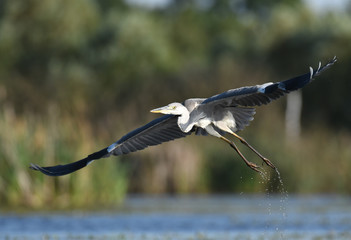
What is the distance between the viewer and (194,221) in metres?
15.2

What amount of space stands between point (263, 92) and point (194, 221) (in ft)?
21.6

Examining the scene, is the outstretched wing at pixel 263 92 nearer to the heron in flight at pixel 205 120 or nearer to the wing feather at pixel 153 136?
the heron in flight at pixel 205 120

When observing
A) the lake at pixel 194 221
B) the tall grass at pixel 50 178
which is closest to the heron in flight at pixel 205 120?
the lake at pixel 194 221

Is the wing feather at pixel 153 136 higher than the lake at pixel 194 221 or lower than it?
higher

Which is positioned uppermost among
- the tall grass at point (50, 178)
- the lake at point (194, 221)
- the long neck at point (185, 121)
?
the tall grass at point (50, 178)

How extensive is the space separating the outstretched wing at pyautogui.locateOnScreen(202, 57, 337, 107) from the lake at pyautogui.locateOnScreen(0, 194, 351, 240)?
3345mm

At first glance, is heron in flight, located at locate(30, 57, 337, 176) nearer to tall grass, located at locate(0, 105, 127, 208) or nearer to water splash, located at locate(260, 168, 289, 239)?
water splash, located at locate(260, 168, 289, 239)

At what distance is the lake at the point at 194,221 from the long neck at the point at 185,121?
293 cm

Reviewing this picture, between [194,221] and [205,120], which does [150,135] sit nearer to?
[205,120]

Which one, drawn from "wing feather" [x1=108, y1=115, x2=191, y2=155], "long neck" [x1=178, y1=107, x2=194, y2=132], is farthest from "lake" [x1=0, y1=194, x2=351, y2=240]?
"long neck" [x1=178, y1=107, x2=194, y2=132]

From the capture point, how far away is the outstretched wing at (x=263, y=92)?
29.5ft

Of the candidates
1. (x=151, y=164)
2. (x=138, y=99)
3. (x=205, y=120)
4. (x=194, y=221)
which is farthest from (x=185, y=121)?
(x=138, y=99)

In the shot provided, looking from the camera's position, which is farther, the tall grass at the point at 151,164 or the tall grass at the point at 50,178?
the tall grass at the point at 151,164

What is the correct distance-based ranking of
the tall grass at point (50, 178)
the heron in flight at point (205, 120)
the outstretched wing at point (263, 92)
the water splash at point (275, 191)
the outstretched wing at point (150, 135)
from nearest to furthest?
the outstretched wing at point (263, 92), the heron in flight at point (205, 120), the outstretched wing at point (150, 135), the tall grass at point (50, 178), the water splash at point (275, 191)
